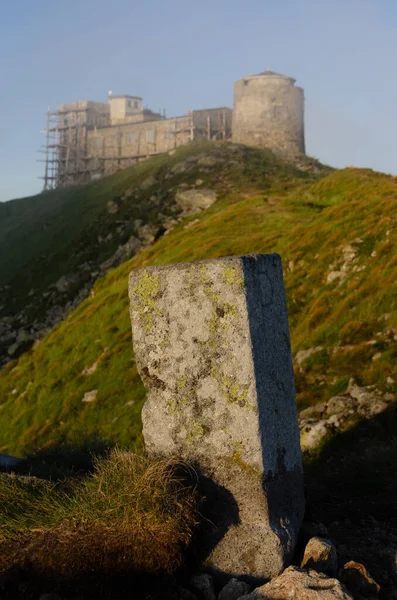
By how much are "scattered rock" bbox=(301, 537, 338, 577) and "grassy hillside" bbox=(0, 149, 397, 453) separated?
8450mm

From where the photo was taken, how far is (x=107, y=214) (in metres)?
69.1

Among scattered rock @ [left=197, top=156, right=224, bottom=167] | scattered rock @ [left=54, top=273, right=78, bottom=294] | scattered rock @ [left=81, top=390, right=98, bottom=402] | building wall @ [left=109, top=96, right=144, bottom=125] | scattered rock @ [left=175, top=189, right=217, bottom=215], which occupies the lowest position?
scattered rock @ [left=81, top=390, right=98, bottom=402]

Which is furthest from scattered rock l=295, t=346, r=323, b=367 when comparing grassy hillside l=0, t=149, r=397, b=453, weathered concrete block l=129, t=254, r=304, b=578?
weathered concrete block l=129, t=254, r=304, b=578

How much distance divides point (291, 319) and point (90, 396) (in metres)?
8.47

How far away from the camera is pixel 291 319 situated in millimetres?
20172

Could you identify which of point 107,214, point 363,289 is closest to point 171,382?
point 363,289

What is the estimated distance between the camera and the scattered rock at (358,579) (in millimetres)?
5406

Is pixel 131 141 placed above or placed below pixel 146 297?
above

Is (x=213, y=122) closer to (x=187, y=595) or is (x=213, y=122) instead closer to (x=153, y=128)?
(x=153, y=128)

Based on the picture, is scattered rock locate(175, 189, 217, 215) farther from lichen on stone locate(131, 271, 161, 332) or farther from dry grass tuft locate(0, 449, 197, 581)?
dry grass tuft locate(0, 449, 197, 581)

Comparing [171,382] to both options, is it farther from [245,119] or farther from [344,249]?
[245,119]

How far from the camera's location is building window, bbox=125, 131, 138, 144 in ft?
347

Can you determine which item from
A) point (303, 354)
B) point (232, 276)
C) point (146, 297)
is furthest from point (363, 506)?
point (303, 354)

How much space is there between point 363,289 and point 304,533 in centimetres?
1271
